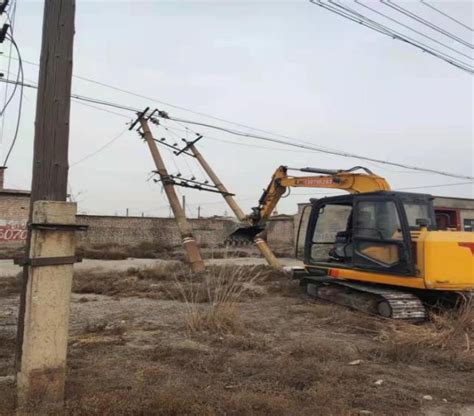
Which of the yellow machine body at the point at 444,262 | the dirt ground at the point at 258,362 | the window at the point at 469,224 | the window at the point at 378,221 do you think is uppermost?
the window at the point at 469,224

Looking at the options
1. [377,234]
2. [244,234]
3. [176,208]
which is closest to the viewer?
[377,234]

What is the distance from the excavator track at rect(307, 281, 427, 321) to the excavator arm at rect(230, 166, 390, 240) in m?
2.35

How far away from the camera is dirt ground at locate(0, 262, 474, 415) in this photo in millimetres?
4738

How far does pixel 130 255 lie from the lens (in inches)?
1222

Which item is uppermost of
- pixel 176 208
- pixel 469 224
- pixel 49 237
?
pixel 469 224

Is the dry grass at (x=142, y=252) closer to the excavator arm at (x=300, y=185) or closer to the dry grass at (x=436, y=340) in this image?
the excavator arm at (x=300, y=185)

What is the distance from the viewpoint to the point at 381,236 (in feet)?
34.6

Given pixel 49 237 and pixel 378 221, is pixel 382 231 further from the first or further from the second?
pixel 49 237

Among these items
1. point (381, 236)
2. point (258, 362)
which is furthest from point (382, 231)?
point (258, 362)

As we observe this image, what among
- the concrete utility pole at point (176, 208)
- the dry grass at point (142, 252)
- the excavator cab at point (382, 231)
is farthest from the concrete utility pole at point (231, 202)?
the excavator cab at point (382, 231)

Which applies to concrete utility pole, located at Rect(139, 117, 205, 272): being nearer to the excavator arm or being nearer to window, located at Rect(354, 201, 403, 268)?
the excavator arm

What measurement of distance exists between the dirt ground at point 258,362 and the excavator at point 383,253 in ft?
1.94

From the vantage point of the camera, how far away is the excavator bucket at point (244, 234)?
648 inches

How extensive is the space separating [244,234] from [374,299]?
6804mm
